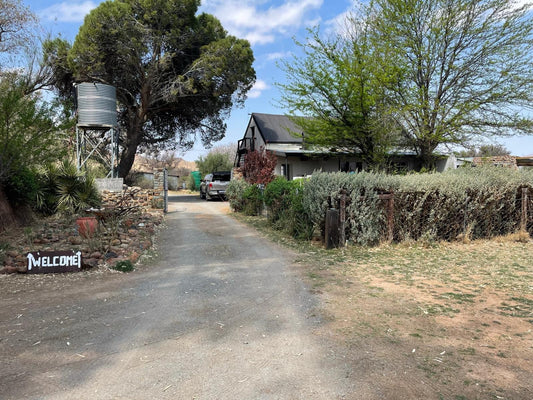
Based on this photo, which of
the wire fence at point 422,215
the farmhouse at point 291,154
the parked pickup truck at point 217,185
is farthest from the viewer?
the parked pickup truck at point 217,185

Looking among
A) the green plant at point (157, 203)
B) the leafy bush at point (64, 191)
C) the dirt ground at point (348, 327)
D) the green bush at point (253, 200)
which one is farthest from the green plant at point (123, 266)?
the green plant at point (157, 203)

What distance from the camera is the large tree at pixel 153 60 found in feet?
62.6

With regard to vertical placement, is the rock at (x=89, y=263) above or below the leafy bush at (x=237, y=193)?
below

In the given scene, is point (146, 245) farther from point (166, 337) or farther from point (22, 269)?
point (166, 337)

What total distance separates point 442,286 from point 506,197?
5688 mm

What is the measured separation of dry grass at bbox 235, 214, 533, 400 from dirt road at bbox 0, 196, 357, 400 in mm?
345

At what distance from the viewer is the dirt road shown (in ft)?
Result: 8.86

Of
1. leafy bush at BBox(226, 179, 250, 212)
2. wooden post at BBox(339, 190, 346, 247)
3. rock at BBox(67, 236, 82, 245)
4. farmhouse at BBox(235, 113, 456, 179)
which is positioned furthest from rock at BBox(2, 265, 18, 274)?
farmhouse at BBox(235, 113, 456, 179)

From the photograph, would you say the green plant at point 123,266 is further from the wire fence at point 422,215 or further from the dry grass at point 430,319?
the wire fence at point 422,215

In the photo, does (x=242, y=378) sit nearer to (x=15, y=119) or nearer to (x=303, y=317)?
(x=303, y=317)

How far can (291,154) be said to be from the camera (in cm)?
2216

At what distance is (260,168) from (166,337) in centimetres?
1284

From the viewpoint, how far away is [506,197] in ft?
30.6

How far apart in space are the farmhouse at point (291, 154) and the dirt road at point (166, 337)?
1319 cm
